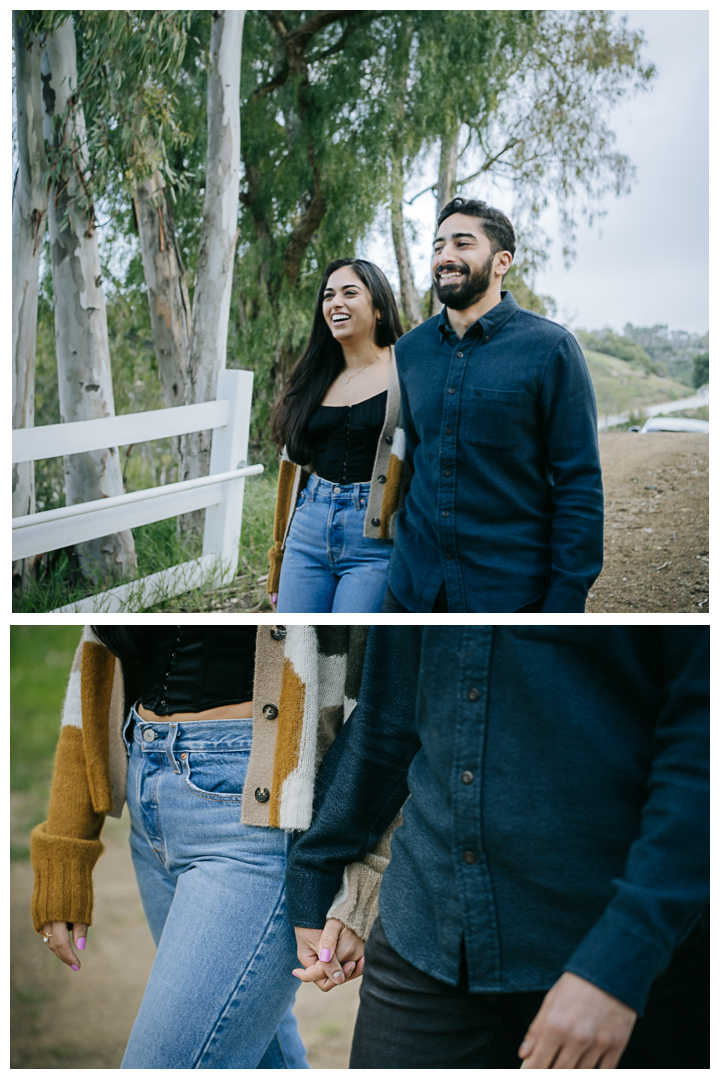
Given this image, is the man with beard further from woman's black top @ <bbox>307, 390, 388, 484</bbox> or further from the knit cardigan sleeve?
the knit cardigan sleeve

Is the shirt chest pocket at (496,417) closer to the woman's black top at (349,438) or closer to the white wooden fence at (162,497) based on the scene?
the woman's black top at (349,438)

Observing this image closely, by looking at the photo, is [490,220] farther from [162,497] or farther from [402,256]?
[162,497]

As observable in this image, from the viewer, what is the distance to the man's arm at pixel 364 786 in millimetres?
823

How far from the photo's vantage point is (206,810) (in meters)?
0.85

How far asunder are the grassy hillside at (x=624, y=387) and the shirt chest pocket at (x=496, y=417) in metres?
0.69

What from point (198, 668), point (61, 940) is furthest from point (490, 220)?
point (61, 940)

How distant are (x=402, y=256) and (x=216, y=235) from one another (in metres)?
0.48

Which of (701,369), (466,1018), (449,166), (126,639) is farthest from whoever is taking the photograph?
(701,369)

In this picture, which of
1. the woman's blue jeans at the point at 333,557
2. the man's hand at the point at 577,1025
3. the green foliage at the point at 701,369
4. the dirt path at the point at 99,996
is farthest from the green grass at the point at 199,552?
the man's hand at the point at 577,1025

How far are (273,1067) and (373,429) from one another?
0.94 m

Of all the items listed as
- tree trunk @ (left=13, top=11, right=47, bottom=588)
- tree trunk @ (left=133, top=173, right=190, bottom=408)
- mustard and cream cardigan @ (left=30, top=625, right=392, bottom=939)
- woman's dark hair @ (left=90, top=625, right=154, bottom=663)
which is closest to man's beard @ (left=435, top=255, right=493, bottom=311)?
mustard and cream cardigan @ (left=30, top=625, right=392, bottom=939)

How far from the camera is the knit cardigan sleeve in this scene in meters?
0.90

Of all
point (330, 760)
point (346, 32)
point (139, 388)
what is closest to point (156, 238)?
point (139, 388)
